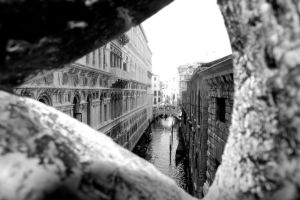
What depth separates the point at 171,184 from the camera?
193 cm

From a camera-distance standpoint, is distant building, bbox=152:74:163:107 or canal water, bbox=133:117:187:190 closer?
canal water, bbox=133:117:187:190

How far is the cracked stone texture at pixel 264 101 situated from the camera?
1031 millimetres

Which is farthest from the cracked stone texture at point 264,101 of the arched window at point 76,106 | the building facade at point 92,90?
the arched window at point 76,106

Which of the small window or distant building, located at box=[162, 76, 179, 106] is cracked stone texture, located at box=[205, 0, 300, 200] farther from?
distant building, located at box=[162, 76, 179, 106]

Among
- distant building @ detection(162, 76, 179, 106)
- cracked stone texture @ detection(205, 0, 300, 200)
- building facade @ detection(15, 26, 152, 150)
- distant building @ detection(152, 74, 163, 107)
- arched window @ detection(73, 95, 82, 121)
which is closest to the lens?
cracked stone texture @ detection(205, 0, 300, 200)

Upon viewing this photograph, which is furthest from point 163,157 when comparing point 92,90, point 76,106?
point 76,106

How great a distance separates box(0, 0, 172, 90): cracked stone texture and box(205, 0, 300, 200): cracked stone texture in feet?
2.12

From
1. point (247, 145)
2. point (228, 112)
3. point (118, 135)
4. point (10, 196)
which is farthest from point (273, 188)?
point (118, 135)

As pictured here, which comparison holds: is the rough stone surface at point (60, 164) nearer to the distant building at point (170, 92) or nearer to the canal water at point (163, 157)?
the canal water at point (163, 157)

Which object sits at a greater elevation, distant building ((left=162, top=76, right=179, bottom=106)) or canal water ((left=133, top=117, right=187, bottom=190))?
distant building ((left=162, top=76, right=179, bottom=106))

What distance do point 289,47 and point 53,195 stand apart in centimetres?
140

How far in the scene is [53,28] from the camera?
1312 millimetres

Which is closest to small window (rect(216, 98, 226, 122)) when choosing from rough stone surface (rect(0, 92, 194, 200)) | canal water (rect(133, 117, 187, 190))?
rough stone surface (rect(0, 92, 194, 200))

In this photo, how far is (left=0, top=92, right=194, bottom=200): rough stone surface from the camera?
1198 mm
